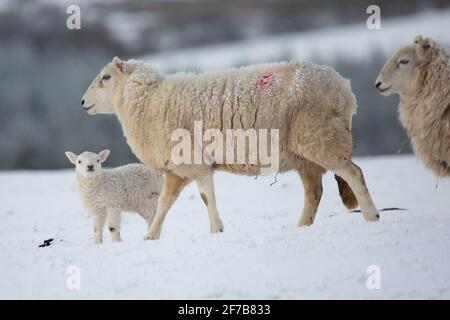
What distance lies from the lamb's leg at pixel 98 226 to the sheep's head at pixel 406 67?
4.56 m

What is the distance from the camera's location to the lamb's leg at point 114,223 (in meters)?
10.8

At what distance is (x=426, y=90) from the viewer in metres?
8.65

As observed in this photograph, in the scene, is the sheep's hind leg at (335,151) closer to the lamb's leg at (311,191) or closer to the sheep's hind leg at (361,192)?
the sheep's hind leg at (361,192)

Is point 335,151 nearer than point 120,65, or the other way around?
point 335,151

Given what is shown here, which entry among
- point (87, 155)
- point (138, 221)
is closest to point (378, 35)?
point (138, 221)

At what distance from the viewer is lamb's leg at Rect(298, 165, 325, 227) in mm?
9617

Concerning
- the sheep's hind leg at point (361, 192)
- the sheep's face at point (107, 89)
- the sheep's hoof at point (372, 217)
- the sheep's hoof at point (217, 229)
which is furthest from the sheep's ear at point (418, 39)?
the sheep's face at point (107, 89)

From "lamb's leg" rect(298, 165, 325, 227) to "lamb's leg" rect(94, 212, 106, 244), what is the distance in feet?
9.81

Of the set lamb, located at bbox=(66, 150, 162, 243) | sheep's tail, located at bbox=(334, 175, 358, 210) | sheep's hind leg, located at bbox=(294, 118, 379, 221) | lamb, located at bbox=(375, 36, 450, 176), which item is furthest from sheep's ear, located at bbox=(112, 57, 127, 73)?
lamb, located at bbox=(375, 36, 450, 176)

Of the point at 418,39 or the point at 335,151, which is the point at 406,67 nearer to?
the point at 418,39

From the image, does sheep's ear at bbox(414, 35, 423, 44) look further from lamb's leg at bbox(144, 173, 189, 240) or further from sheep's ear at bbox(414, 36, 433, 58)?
lamb's leg at bbox(144, 173, 189, 240)

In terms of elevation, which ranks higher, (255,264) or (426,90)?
(426,90)

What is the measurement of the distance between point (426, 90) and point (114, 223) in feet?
16.0

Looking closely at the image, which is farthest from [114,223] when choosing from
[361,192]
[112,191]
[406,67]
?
[406,67]
